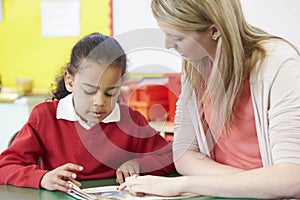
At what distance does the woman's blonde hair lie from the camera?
3.76 feet

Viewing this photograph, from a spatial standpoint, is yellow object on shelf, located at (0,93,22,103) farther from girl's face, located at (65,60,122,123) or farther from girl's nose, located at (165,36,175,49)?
girl's nose, located at (165,36,175,49)

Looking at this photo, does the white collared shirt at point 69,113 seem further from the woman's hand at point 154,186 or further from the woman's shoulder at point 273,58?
the woman's shoulder at point 273,58

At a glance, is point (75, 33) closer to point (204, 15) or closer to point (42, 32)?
point (42, 32)

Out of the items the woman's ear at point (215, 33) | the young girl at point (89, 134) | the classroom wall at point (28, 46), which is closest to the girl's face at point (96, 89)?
the young girl at point (89, 134)

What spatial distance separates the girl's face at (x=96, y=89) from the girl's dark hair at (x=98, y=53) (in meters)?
0.02

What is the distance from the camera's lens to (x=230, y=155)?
129cm

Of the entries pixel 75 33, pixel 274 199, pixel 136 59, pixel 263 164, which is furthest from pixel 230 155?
pixel 75 33

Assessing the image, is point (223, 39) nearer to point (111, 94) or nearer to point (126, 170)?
point (111, 94)

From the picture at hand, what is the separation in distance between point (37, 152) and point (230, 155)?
48 cm

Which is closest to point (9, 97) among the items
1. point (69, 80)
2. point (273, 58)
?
point (69, 80)

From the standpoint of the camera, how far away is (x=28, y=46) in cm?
323

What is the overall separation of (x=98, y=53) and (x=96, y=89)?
0.11m

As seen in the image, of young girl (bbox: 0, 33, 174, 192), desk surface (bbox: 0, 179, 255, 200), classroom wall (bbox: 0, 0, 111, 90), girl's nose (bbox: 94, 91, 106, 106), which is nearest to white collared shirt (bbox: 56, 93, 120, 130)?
young girl (bbox: 0, 33, 174, 192)

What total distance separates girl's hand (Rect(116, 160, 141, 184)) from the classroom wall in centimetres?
178
